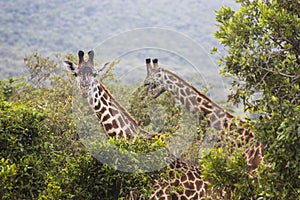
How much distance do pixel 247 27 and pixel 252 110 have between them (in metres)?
0.86

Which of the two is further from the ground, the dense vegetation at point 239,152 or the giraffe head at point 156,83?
the giraffe head at point 156,83

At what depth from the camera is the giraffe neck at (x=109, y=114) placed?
327 inches

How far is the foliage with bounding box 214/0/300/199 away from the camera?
17.1 feet

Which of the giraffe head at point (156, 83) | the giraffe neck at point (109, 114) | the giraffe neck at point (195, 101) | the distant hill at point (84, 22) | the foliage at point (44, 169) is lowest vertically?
the foliage at point (44, 169)

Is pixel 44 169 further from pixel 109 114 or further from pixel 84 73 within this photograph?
pixel 84 73

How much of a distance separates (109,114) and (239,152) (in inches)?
121

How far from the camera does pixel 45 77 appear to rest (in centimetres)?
1443

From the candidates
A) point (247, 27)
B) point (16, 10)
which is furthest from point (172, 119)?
point (16, 10)

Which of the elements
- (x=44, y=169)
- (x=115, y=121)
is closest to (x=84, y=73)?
(x=115, y=121)

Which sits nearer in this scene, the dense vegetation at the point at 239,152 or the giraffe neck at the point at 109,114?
the dense vegetation at the point at 239,152

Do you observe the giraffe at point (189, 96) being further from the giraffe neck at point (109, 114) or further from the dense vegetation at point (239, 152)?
the dense vegetation at point (239, 152)

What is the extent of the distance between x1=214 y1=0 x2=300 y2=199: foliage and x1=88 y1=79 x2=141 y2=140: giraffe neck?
99.9 inches

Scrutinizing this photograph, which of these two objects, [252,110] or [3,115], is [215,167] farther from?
[3,115]

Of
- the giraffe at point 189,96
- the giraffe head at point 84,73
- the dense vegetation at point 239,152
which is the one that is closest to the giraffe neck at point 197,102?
the giraffe at point 189,96
